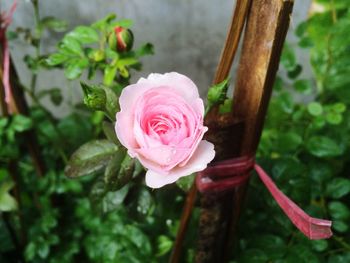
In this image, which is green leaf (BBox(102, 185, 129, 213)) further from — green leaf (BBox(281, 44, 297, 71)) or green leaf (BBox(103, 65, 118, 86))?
green leaf (BBox(281, 44, 297, 71))

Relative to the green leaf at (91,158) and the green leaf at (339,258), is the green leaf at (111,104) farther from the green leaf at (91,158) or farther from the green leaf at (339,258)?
the green leaf at (339,258)

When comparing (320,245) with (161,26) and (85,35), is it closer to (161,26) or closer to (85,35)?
(85,35)

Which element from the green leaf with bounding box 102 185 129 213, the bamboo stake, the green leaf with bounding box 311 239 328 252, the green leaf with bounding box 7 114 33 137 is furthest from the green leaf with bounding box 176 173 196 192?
the green leaf with bounding box 7 114 33 137

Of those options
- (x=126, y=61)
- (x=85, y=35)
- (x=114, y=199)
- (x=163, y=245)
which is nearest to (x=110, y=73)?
(x=126, y=61)

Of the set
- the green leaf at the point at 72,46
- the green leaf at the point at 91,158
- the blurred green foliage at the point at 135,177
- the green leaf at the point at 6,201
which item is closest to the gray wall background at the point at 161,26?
the blurred green foliage at the point at 135,177

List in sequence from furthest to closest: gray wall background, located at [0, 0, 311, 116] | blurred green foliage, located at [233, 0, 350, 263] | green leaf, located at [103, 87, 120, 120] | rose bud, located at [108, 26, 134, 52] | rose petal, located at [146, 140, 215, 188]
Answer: gray wall background, located at [0, 0, 311, 116], blurred green foliage, located at [233, 0, 350, 263], rose bud, located at [108, 26, 134, 52], green leaf, located at [103, 87, 120, 120], rose petal, located at [146, 140, 215, 188]

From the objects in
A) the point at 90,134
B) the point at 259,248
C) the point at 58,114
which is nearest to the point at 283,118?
the point at 259,248
